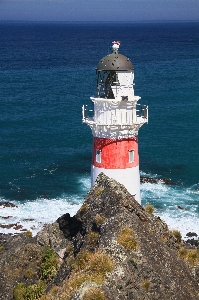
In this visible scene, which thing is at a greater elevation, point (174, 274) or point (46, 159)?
point (174, 274)

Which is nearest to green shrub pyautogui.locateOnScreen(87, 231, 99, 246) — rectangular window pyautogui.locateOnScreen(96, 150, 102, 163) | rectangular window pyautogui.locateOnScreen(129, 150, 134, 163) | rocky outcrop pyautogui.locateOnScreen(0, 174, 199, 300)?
rocky outcrop pyautogui.locateOnScreen(0, 174, 199, 300)

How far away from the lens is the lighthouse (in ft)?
79.7

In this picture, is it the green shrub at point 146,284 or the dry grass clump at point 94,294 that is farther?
the green shrub at point 146,284

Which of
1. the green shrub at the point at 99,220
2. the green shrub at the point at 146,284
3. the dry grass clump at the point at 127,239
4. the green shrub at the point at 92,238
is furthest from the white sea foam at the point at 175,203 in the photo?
the green shrub at the point at 146,284

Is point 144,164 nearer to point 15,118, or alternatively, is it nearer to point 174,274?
point 15,118

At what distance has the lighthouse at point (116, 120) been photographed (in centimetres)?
2428

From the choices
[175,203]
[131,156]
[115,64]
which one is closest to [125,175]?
[131,156]

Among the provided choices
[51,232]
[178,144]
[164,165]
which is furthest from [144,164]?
[51,232]

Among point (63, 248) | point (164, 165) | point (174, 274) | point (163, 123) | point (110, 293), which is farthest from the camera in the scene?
point (163, 123)

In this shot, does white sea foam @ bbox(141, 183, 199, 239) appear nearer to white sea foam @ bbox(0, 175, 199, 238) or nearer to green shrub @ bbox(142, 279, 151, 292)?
white sea foam @ bbox(0, 175, 199, 238)

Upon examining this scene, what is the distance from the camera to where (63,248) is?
2089 cm

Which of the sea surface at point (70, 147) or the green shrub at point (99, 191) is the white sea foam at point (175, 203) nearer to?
the sea surface at point (70, 147)

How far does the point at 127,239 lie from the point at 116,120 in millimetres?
10136

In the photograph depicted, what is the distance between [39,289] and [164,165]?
41455 mm
